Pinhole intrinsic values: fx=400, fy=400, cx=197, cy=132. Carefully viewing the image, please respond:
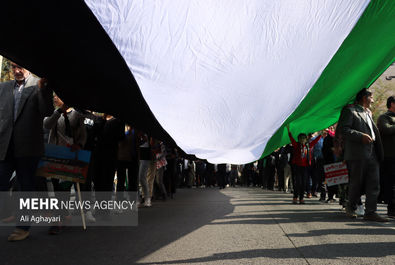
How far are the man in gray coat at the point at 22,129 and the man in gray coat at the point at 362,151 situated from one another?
444 cm

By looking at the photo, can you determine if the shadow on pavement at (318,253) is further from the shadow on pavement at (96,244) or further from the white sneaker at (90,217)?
the white sneaker at (90,217)

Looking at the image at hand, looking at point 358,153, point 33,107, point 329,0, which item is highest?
point 329,0

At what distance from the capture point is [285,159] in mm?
15703

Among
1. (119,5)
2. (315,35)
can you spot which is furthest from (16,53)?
(315,35)

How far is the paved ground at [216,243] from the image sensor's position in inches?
143

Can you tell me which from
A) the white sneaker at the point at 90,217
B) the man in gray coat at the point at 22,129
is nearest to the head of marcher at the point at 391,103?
the white sneaker at the point at 90,217

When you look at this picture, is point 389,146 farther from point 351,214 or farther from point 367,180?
point 351,214

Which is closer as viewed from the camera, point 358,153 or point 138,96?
point 138,96

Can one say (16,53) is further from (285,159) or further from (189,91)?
(285,159)

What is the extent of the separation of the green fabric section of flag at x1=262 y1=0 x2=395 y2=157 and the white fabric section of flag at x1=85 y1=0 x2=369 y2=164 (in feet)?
1.30

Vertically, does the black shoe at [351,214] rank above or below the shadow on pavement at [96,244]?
above

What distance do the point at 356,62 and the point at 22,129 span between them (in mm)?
4420

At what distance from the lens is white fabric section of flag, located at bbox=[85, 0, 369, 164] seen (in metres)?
3.77

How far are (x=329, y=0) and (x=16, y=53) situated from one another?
315cm
